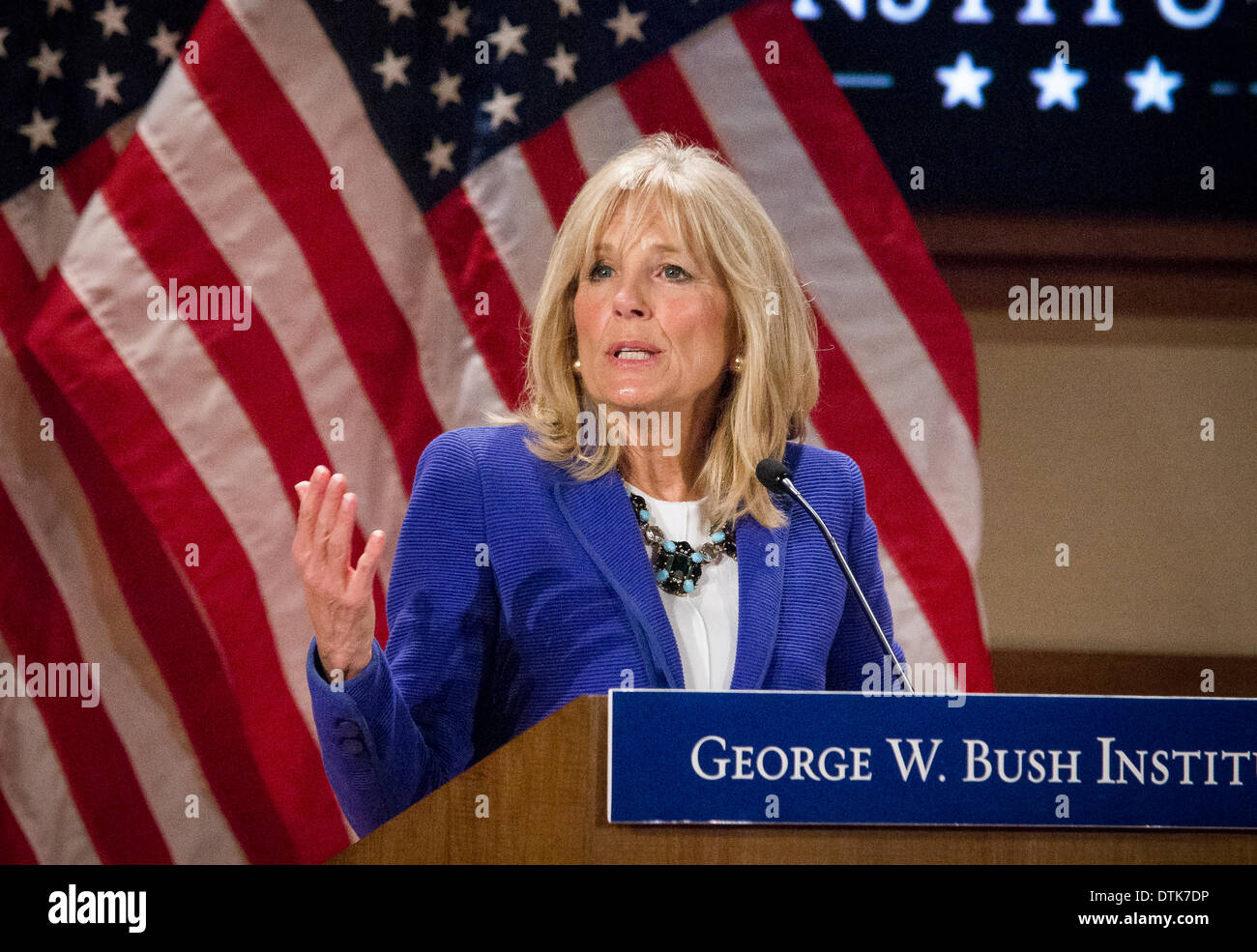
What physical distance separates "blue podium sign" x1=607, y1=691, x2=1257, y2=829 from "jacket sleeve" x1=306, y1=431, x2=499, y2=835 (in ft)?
1.39

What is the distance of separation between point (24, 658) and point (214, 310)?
3.24 ft

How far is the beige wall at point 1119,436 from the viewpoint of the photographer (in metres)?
3.51

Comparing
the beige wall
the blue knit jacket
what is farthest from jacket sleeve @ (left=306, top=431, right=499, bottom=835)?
the beige wall

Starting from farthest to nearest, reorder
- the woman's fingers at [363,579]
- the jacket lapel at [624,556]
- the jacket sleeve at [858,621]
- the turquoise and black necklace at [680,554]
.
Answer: the jacket sleeve at [858,621] → the turquoise and black necklace at [680,554] → the jacket lapel at [624,556] → the woman's fingers at [363,579]

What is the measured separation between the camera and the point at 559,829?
4.95 ft

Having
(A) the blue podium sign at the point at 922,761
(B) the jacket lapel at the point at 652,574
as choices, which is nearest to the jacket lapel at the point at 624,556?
(B) the jacket lapel at the point at 652,574

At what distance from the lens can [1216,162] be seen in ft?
11.6

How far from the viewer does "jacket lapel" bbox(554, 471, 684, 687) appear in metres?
1.93

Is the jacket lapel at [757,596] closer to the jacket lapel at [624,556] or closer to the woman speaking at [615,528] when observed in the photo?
the woman speaking at [615,528]

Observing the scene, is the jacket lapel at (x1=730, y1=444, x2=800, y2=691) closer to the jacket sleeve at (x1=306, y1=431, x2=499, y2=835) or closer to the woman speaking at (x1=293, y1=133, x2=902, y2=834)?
the woman speaking at (x1=293, y1=133, x2=902, y2=834)

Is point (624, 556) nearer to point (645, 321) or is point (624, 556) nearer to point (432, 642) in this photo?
point (432, 642)

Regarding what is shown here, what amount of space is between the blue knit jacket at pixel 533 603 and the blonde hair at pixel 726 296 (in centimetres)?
15

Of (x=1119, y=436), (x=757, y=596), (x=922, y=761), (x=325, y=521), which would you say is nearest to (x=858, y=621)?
(x=757, y=596)

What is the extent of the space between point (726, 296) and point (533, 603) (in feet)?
2.33
